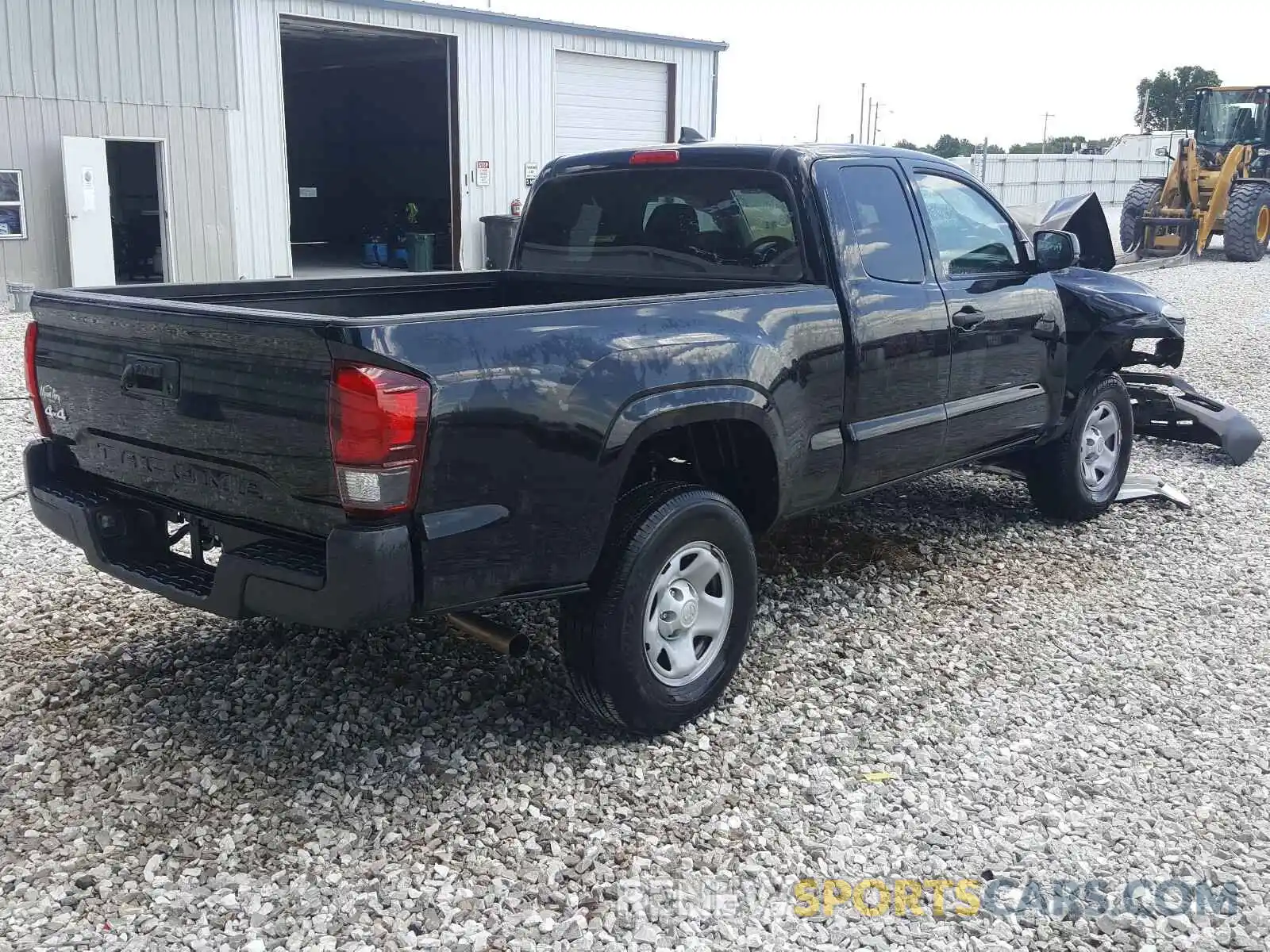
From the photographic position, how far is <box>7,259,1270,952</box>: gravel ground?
3113 mm

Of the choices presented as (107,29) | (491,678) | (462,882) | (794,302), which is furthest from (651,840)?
(107,29)

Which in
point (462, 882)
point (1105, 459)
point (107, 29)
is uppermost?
point (107, 29)

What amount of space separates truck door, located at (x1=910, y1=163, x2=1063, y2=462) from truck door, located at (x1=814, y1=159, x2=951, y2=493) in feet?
0.42

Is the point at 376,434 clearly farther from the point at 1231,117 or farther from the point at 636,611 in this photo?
the point at 1231,117

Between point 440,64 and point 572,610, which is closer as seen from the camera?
point 572,610

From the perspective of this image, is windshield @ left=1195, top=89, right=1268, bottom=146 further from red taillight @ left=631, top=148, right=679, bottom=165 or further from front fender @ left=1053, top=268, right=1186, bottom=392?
red taillight @ left=631, top=148, right=679, bottom=165

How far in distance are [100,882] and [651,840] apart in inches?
58.3

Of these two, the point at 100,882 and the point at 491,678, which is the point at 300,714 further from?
the point at 100,882

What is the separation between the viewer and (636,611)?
3787 mm

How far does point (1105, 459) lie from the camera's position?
21.9 ft

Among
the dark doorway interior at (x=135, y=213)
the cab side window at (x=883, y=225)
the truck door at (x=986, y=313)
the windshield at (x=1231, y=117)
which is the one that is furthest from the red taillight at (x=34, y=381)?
the windshield at (x=1231, y=117)

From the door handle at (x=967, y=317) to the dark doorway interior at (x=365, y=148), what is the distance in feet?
51.5

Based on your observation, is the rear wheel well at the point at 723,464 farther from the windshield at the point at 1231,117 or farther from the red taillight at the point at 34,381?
the windshield at the point at 1231,117

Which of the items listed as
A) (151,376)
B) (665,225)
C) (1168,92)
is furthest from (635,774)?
(1168,92)
